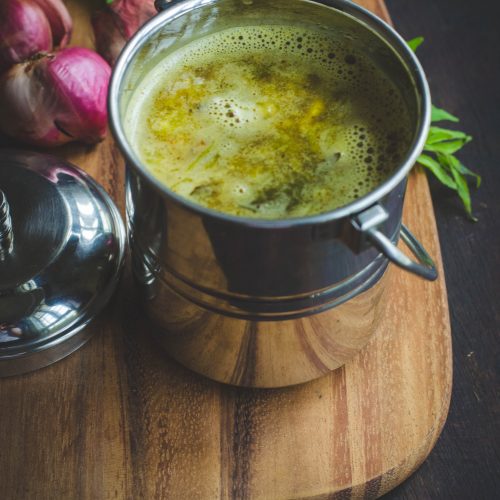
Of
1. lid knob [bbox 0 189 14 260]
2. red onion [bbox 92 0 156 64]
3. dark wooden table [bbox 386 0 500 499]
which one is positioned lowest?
dark wooden table [bbox 386 0 500 499]

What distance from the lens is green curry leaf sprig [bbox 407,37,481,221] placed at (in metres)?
1.25

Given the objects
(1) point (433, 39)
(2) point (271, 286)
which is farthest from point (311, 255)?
(1) point (433, 39)

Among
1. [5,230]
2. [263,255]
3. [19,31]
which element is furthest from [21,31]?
[263,255]

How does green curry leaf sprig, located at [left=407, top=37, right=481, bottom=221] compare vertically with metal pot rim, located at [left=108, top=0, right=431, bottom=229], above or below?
below

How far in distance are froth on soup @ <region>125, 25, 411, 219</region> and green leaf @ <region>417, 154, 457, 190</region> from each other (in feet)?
0.96

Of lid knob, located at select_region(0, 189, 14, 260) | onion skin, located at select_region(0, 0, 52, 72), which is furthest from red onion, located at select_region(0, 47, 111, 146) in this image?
lid knob, located at select_region(0, 189, 14, 260)

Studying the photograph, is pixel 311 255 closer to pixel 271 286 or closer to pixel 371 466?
pixel 271 286

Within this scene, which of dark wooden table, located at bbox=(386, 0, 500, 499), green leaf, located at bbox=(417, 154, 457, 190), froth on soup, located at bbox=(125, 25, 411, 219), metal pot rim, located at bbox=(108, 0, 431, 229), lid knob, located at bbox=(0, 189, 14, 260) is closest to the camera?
metal pot rim, located at bbox=(108, 0, 431, 229)

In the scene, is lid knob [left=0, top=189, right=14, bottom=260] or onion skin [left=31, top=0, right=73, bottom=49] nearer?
lid knob [left=0, top=189, right=14, bottom=260]

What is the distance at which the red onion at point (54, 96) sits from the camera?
3.72ft

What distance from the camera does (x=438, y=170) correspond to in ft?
4.12

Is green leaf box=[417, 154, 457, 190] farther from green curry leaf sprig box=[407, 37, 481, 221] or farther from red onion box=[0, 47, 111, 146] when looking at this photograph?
red onion box=[0, 47, 111, 146]

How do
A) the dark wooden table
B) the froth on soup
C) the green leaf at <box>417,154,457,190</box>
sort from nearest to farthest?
the froth on soup
the dark wooden table
the green leaf at <box>417,154,457,190</box>

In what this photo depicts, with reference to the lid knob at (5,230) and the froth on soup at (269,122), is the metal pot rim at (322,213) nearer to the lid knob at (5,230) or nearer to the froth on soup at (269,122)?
the froth on soup at (269,122)
